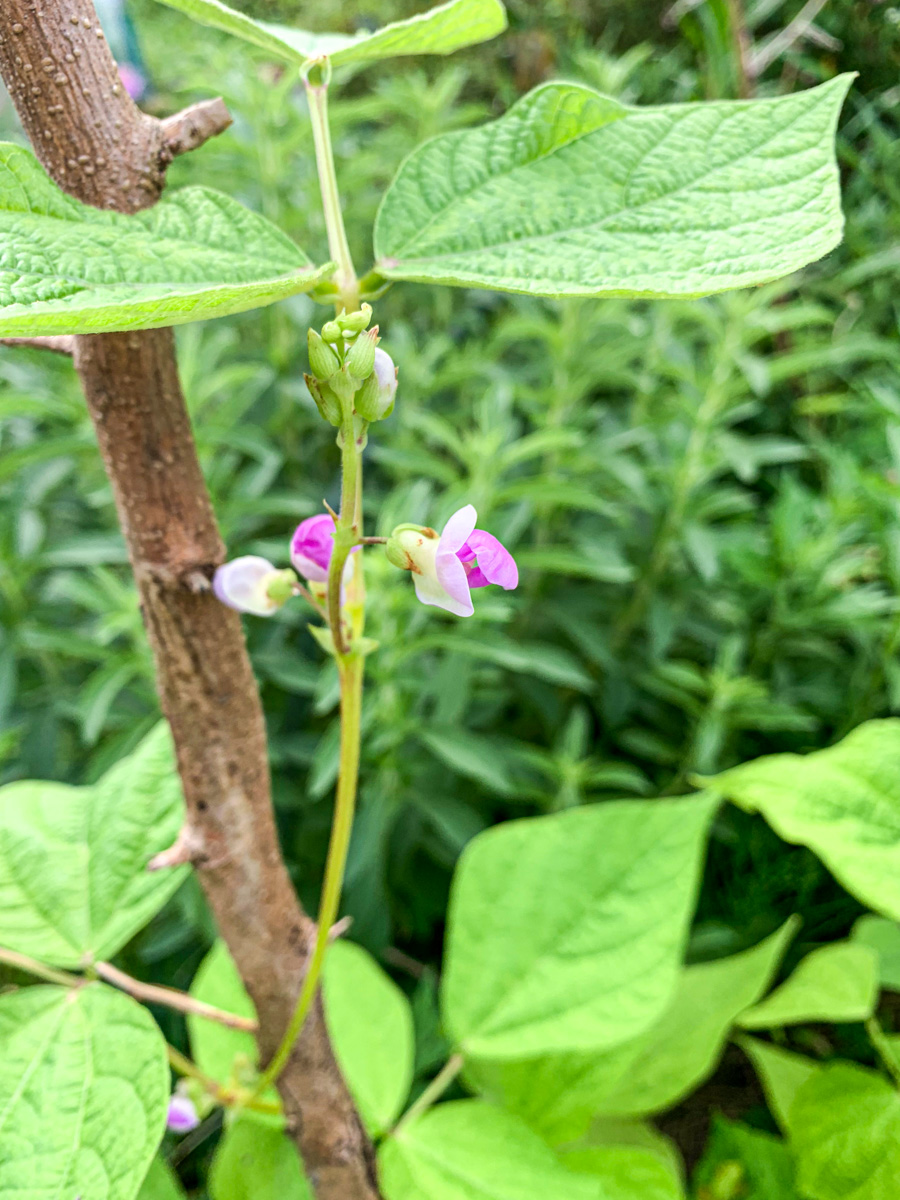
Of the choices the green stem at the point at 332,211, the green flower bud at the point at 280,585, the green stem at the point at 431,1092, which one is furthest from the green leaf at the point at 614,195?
the green stem at the point at 431,1092

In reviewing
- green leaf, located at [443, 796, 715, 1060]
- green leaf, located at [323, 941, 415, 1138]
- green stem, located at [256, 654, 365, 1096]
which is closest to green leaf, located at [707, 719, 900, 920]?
green leaf, located at [443, 796, 715, 1060]

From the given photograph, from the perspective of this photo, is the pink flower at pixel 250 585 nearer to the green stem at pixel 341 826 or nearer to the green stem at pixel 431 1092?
the green stem at pixel 341 826

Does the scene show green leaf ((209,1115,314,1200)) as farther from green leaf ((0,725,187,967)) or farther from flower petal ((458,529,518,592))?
flower petal ((458,529,518,592))

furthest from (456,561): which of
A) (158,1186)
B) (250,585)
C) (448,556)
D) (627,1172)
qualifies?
(627,1172)

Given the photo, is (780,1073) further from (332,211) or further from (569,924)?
(332,211)

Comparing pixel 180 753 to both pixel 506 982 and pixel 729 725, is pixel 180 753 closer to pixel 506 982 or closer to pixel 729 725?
pixel 506 982

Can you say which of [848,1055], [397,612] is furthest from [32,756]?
[848,1055]
